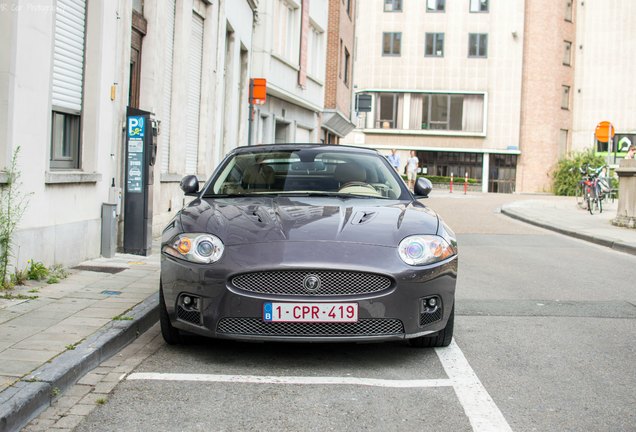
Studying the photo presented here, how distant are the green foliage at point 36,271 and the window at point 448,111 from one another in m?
46.8

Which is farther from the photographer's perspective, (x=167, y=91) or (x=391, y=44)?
(x=391, y=44)

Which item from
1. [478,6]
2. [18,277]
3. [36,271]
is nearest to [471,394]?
[18,277]

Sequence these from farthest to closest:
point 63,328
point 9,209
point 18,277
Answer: point 18,277 < point 9,209 < point 63,328

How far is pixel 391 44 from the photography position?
53125 millimetres

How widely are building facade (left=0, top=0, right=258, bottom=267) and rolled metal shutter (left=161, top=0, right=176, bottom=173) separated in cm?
2

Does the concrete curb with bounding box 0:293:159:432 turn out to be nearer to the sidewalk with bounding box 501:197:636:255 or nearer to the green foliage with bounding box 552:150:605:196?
the sidewalk with bounding box 501:197:636:255

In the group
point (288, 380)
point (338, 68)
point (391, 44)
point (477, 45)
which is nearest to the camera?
point (288, 380)

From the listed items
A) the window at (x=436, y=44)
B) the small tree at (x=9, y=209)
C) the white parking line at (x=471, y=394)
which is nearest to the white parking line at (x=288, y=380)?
the white parking line at (x=471, y=394)

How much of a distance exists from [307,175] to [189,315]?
1.96 meters

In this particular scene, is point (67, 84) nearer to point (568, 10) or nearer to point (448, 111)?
point (448, 111)

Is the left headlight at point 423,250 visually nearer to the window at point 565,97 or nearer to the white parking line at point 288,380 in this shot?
the white parking line at point 288,380

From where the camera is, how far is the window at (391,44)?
53.0 m

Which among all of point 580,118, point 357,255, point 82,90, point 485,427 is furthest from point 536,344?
point 580,118

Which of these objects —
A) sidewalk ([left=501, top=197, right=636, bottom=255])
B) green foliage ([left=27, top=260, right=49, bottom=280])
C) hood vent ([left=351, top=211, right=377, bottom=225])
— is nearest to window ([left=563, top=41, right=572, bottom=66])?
sidewalk ([left=501, top=197, right=636, bottom=255])
